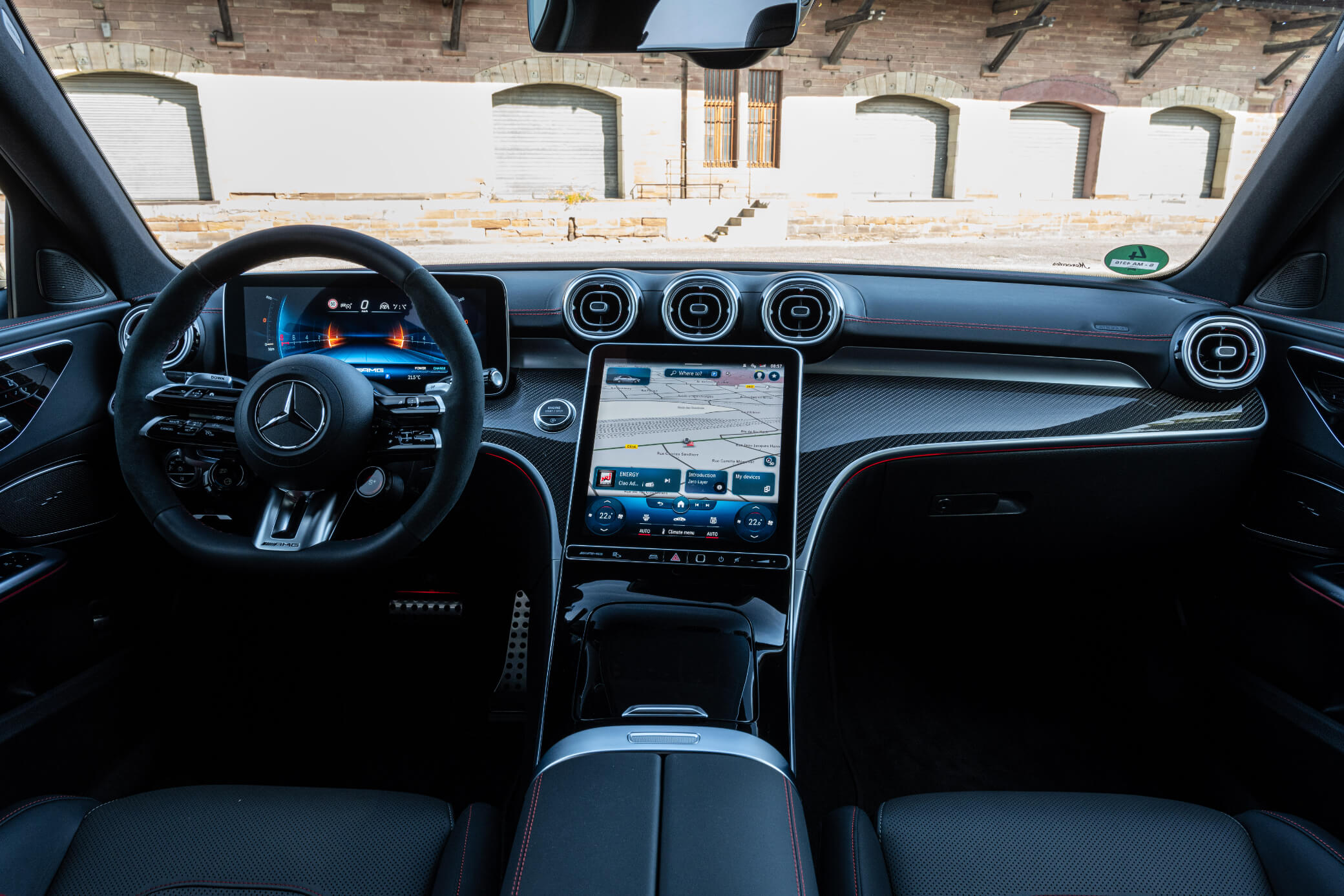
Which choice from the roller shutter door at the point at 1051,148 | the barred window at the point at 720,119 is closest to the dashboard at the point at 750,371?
the roller shutter door at the point at 1051,148

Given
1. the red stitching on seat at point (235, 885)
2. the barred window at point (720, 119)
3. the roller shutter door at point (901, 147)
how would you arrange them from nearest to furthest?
the red stitching on seat at point (235, 885)
the roller shutter door at point (901, 147)
the barred window at point (720, 119)

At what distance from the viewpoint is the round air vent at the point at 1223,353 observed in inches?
73.2

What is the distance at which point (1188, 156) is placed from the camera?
211 centimetres

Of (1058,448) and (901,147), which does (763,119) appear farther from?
(1058,448)

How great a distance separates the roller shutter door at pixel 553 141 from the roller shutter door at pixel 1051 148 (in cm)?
194

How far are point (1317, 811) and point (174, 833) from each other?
2.14 meters

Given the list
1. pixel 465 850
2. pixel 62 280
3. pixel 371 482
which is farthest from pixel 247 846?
pixel 62 280

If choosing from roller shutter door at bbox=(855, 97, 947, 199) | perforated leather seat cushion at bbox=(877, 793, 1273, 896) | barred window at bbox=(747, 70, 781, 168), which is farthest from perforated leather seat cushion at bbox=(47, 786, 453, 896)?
barred window at bbox=(747, 70, 781, 168)

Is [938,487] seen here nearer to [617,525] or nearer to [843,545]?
[843,545]

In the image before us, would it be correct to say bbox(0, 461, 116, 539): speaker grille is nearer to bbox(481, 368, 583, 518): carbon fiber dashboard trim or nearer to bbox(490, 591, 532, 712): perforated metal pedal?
bbox(481, 368, 583, 518): carbon fiber dashboard trim

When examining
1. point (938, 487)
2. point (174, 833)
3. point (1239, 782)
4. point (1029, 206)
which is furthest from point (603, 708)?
point (1029, 206)

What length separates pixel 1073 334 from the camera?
1976 mm

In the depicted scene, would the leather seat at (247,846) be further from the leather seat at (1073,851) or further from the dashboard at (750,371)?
the dashboard at (750,371)

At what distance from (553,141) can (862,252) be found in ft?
21.9
